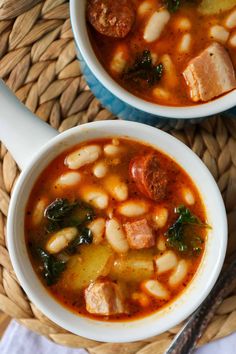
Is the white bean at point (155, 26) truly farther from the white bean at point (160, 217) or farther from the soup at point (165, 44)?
the white bean at point (160, 217)

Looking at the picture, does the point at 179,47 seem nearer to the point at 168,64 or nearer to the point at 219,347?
the point at 168,64

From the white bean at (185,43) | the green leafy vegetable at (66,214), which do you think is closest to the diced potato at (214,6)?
the white bean at (185,43)

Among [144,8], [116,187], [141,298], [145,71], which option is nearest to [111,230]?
[116,187]

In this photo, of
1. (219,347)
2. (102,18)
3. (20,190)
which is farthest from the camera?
(219,347)

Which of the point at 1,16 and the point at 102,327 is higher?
the point at 1,16

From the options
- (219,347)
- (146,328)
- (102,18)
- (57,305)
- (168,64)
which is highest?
(102,18)

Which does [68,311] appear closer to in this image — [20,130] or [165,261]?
[165,261]

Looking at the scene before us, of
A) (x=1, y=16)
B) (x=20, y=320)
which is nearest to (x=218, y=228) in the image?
(x=20, y=320)
